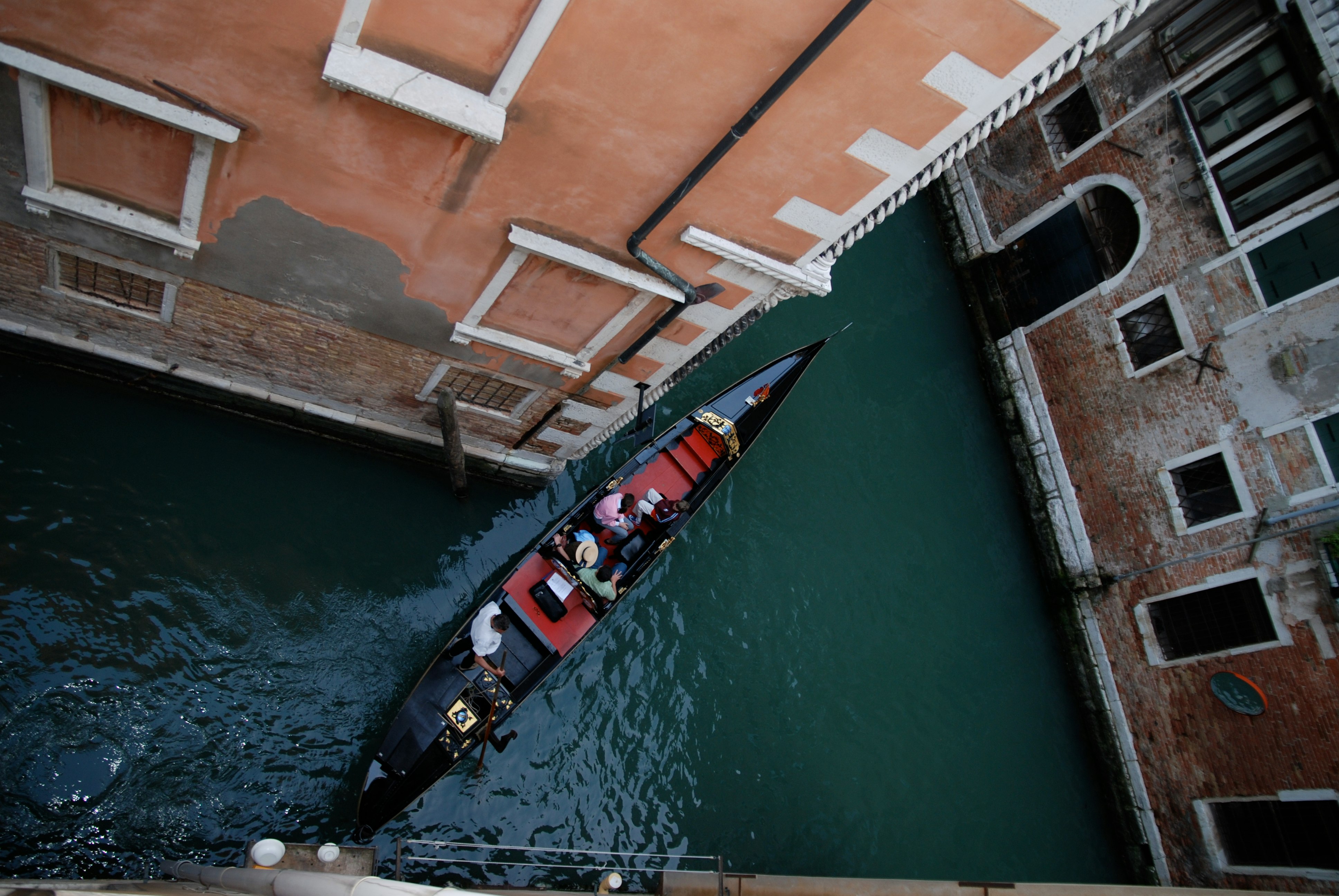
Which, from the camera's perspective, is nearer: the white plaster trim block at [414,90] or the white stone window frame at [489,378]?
the white plaster trim block at [414,90]

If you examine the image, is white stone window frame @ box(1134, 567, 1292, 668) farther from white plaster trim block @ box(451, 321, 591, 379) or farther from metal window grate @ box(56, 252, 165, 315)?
metal window grate @ box(56, 252, 165, 315)

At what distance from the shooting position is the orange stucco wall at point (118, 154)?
4.79 metres

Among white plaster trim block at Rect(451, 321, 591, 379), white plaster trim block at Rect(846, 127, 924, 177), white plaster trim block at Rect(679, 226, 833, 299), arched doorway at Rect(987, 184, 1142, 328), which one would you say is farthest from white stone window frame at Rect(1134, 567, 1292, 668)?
white plaster trim block at Rect(451, 321, 591, 379)

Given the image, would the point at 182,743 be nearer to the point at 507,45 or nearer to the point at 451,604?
the point at 451,604

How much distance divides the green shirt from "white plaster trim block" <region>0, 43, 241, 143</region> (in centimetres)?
454

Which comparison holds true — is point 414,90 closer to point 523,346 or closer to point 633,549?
point 523,346

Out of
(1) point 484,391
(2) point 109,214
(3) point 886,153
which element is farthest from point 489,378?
(3) point 886,153

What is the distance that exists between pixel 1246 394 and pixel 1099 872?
5642mm

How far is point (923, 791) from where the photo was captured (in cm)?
830

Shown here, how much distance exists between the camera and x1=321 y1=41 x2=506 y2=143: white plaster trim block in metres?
4.32

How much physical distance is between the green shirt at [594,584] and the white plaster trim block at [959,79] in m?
5.03

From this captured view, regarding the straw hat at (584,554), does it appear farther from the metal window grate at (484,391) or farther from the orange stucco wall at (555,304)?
the orange stucco wall at (555,304)

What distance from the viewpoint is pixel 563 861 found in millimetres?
6879

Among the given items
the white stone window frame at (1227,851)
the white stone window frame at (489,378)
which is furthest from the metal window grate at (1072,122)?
the white stone window frame at (489,378)
